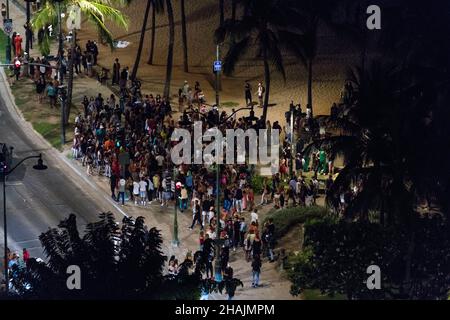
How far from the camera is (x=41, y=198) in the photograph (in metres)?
73.7

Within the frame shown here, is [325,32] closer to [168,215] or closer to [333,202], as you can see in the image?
[168,215]

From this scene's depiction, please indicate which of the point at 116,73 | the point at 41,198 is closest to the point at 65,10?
the point at 116,73

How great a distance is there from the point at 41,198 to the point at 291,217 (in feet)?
40.1

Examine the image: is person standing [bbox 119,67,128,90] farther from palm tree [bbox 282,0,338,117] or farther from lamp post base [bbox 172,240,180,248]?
lamp post base [bbox 172,240,180,248]

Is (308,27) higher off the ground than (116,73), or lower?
higher

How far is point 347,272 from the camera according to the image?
62.1 m

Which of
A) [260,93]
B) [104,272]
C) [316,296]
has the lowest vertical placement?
[316,296]

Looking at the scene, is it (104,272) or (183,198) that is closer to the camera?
(104,272)

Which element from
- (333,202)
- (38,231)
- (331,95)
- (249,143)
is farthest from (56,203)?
(331,95)

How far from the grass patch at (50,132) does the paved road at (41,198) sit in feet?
1.35

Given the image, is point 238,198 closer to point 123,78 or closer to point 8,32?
point 123,78

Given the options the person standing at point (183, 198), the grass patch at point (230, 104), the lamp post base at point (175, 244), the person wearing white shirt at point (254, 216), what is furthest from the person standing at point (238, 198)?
the grass patch at point (230, 104)

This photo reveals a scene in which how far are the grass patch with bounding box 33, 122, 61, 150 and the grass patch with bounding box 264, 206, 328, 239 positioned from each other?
15.1 metres

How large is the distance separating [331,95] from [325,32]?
33.9 ft
